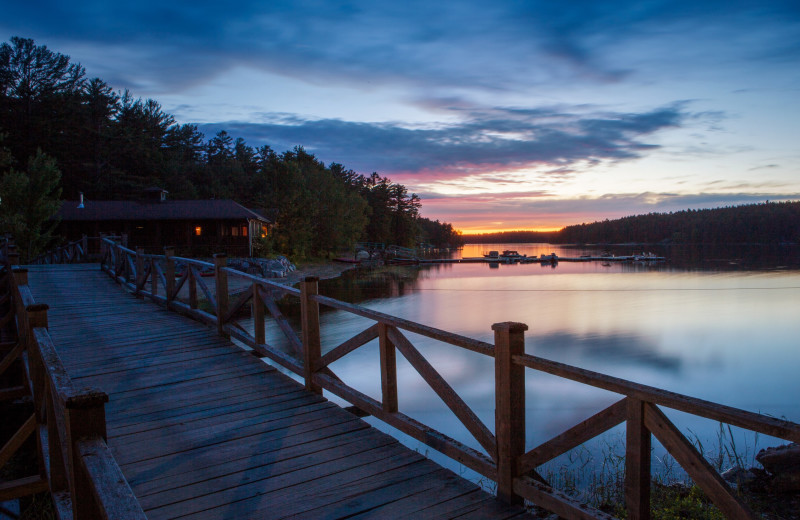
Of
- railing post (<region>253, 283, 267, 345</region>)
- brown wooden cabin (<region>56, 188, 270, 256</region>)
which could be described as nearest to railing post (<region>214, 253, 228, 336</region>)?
railing post (<region>253, 283, 267, 345</region>)

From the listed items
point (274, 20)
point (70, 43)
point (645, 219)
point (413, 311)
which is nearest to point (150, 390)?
point (274, 20)

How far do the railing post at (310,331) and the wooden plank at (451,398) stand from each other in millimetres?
1406

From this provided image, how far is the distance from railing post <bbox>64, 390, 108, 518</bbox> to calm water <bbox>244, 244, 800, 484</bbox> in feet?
26.8

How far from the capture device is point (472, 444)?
970 cm

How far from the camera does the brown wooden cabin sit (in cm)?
3516

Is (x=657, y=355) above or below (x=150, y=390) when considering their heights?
below

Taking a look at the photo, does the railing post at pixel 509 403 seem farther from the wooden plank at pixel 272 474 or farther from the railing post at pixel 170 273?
the railing post at pixel 170 273

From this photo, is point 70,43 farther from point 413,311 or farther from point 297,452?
point 297,452

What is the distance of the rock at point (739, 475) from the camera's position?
726cm

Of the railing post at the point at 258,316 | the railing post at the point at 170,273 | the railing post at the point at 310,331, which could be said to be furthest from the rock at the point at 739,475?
the railing post at the point at 170,273

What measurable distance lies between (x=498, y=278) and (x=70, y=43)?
4441 centimetres

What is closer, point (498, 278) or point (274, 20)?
point (274, 20)

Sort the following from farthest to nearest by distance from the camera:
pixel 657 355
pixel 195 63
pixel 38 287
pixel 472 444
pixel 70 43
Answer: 1. pixel 70 43
2. pixel 195 63
3. pixel 657 355
4. pixel 38 287
5. pixel 472 444

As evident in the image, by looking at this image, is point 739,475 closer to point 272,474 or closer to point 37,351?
point 272,474
